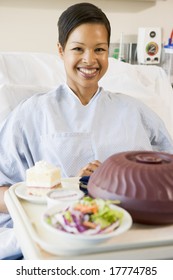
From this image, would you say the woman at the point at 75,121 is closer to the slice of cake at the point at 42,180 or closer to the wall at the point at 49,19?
the slice of cake at the point at 42,180

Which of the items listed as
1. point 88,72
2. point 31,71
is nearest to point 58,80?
point 31,71

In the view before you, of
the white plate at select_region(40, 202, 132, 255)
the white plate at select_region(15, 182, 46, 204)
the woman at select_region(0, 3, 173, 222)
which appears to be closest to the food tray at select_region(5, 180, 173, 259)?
the white plate at select_region(40, 202, 132, 255)

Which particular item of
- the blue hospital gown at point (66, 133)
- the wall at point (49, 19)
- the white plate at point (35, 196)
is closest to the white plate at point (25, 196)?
the white plate at point (35, 196)

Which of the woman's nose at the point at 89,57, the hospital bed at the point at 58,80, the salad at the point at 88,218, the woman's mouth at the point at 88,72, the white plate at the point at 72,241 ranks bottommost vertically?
the white plate at the point at 72,241

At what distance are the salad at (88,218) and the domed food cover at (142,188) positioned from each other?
1.8 inches

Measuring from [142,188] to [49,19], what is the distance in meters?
1.87

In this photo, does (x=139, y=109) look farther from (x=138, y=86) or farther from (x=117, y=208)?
(x=117, y=208)

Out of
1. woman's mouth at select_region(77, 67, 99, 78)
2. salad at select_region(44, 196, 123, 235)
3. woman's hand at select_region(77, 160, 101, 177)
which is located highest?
woman's mouth at select_region(77, 67, 99, 78)

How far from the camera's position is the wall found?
2359 mm

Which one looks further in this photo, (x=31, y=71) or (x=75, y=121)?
(x=31, y=71)

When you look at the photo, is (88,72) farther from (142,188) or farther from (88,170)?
(142,188)

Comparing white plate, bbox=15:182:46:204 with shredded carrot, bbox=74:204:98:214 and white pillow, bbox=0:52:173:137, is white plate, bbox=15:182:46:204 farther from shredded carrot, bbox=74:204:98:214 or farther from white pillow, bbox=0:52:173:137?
white pillow, bbox=0:52:173:137

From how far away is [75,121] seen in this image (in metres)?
1.45

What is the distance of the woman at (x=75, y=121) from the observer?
1392 millimetres
